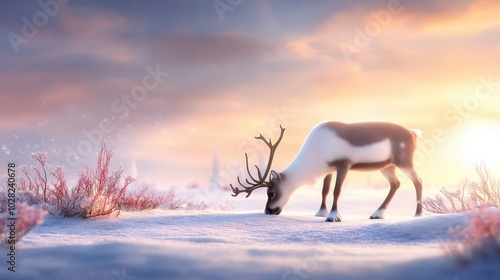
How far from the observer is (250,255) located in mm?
4305

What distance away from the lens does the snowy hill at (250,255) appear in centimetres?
383

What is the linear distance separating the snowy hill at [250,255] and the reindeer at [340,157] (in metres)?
1.43

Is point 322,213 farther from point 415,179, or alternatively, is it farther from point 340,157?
point 415,179

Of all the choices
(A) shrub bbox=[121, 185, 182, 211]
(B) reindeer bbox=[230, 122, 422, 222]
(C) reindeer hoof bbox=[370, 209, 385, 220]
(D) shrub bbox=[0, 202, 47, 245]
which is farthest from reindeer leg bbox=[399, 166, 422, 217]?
(D) shrub bbox=[0, 202, 47, 245]

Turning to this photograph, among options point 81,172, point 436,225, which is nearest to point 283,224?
point 436,225

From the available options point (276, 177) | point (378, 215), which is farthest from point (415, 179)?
point (276, 177)

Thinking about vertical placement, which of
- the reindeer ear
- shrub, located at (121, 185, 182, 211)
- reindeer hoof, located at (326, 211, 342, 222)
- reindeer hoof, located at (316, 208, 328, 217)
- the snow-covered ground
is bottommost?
the snow-covered ground

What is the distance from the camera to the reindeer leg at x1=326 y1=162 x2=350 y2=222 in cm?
753

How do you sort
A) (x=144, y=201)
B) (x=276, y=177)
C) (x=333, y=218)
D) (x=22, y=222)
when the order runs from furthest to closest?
(x=144, y=201), (x=276, y=177), (x=333, y=218), (x=22, y=222)

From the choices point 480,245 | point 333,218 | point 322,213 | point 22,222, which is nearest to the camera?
point 480,245

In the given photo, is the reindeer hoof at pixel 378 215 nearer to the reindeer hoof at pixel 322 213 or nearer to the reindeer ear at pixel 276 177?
the reindeer hoof at pixel 322 213

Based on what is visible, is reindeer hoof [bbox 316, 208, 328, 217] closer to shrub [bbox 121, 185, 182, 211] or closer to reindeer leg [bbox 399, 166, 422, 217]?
reindeer leg [bbox 399, 166, 422, 217]

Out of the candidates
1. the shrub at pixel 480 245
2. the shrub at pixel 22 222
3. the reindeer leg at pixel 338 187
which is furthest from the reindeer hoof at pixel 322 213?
the shrub at pixel 22 222

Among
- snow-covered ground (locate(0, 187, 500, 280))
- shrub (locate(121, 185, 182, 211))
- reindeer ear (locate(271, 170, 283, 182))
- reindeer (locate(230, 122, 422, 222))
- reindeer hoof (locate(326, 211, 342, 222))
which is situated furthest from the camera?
shrub (locate(121, 185, 182, 211))
